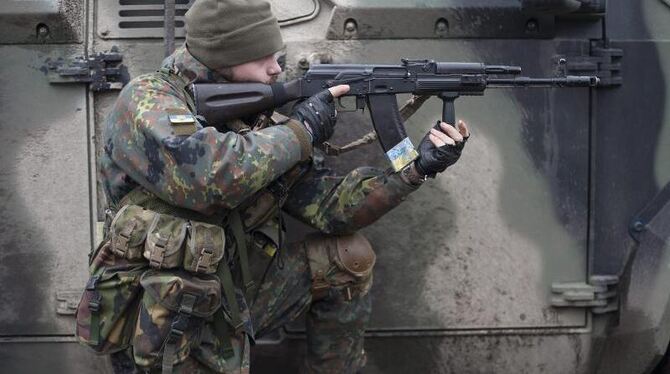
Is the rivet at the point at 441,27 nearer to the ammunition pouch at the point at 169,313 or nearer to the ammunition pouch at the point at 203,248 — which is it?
the ammunition pouch at the point at 203,248

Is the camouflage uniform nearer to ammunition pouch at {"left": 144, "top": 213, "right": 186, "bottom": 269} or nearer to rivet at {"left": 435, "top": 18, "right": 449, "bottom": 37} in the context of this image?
ammunition pouch at {"left": 144, "top": 213, "right": 186, "bottom": 269}

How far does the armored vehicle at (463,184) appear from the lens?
3178 mm

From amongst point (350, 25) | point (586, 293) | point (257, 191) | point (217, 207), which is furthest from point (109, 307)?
point (586, 293)

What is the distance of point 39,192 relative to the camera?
3.21 m

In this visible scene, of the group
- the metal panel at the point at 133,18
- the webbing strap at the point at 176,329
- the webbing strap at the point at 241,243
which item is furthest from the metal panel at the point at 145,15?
the webbing strap at the point at 176,329

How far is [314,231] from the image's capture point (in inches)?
129

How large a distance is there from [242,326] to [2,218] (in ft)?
3.16

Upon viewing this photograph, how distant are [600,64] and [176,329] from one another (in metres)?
1.65

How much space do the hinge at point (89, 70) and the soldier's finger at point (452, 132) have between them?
3.53 feet

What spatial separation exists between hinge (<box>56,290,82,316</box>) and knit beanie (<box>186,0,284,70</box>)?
965 mm

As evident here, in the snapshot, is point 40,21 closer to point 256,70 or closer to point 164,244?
point 256,70

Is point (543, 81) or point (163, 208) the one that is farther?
point (543, 81)

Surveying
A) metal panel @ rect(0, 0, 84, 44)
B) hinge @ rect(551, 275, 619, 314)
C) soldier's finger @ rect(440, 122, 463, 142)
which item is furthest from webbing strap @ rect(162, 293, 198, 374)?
hinge @ rect(551, 275, 619, 314)

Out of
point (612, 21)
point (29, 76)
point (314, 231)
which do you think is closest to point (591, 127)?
point (612, 21)
